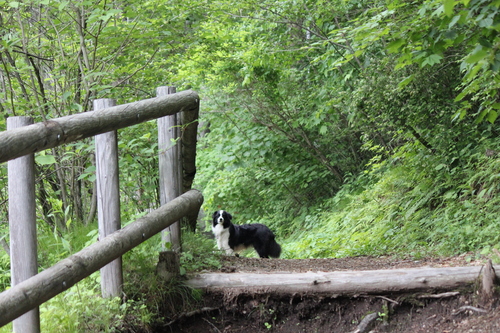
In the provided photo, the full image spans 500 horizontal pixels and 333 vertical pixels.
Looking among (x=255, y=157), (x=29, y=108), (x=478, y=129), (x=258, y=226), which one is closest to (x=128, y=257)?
(x=29, y=108)

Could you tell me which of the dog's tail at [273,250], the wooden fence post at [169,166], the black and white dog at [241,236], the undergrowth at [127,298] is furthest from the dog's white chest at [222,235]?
the wooden fence post at [169,166]

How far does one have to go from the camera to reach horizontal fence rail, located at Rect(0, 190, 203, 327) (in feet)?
8.34

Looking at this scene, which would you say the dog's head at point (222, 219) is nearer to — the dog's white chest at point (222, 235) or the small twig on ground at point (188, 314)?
the dog's white chest at point (222, 235)

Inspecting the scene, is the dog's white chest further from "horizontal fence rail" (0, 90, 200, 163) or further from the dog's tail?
"horizontal fence rail" (0, 90, 200, 163)

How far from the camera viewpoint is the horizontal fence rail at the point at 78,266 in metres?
2.54

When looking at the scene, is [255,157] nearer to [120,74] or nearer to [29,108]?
[120,74]

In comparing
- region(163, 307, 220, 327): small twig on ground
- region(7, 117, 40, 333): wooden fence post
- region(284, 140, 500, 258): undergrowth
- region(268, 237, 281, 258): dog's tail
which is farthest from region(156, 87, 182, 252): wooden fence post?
region(268, 237, 281, 258): dog's tail

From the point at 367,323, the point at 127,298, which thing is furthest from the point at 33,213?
the point at 367,323

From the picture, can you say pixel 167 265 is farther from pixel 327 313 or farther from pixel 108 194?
pixel 327 313

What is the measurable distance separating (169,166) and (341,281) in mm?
1659

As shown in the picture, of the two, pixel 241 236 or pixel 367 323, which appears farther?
pixel 241 236

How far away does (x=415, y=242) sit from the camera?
21.1 feet

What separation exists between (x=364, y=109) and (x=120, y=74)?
3987 millimetres

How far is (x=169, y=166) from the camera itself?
4.23 meters
